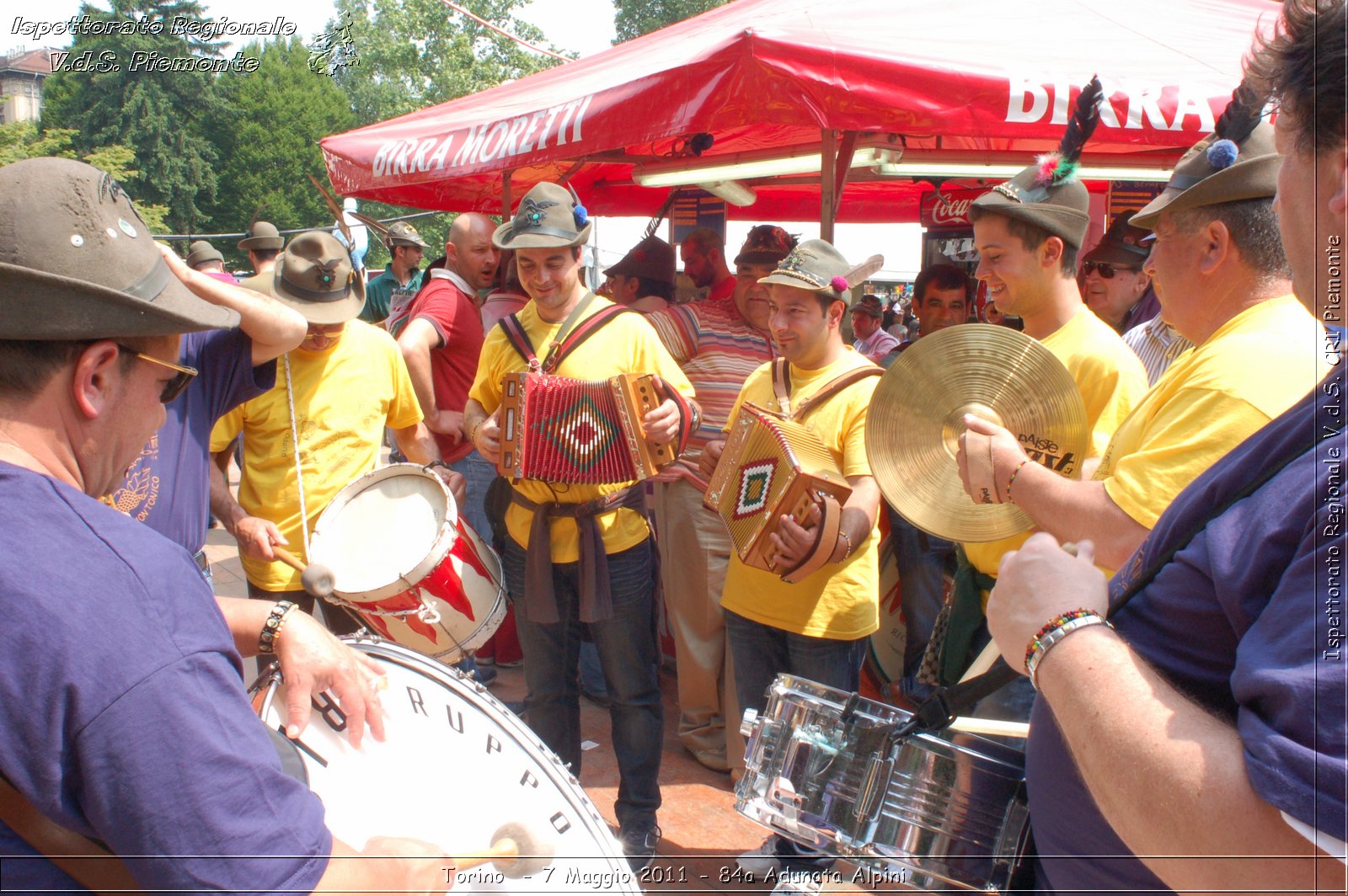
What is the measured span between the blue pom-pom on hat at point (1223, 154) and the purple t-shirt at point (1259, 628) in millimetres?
1045

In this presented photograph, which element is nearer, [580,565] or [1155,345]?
[580,565]

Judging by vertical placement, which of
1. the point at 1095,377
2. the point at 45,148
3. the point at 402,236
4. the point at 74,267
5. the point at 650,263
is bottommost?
the point at 1095,377

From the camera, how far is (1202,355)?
1728mm

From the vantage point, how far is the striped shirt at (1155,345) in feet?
12.4

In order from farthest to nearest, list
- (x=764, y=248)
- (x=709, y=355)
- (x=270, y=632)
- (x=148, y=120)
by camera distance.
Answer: (x=148, y=120) → (x=764, y=248) → (x=709, y=355) → (x=270, y=632)

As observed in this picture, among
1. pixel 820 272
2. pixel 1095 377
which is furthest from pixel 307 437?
pixel 1095 377

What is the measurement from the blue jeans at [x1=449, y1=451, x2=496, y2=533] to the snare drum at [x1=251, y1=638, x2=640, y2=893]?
313 centimetres

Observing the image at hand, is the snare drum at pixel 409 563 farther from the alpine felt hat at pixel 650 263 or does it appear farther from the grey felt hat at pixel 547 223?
the alpine felt hat at pixel 650 263

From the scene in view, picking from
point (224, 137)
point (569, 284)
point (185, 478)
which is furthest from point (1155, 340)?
point (224, 137)

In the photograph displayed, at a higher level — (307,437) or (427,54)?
(427,54)

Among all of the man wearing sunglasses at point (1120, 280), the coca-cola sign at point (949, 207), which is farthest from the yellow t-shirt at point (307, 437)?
the coca-cola sign at point (949, 207)

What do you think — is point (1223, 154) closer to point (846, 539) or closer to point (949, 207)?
Result: point (846, 539)

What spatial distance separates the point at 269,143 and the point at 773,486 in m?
33.5

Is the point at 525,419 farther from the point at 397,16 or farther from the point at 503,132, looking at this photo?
the point at 397,16
